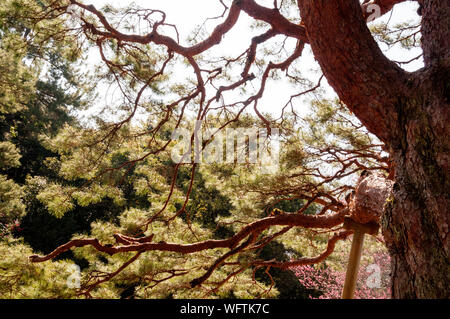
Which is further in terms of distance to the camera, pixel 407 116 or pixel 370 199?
pixel 370 199

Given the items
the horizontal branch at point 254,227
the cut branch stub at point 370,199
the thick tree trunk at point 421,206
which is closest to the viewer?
the thick tree trunk at point 421,206

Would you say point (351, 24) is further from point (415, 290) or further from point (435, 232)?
point (415, 290)

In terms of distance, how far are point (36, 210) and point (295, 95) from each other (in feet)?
21.5

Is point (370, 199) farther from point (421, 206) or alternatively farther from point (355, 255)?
point (421, 206)

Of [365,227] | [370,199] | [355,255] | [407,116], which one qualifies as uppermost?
[407,116]

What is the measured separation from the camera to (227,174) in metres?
2.55

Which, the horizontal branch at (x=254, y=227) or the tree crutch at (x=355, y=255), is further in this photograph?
the horizontal branch at (x=254, y=227)

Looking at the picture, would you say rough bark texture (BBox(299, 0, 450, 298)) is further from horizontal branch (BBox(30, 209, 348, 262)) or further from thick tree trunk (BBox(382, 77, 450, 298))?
horizontal branch (BBox(30, 209, 348, 262))

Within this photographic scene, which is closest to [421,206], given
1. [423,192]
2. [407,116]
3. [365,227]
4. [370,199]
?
[423,192]

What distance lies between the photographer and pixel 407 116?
2.70 ft

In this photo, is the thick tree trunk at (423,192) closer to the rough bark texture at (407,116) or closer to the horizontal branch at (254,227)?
the rough bark texture at (407,116)

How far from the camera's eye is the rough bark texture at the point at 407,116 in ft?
2.27

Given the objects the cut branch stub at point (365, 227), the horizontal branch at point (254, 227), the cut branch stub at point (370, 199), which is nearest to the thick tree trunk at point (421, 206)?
the cut branch stub at point (370, 199)
